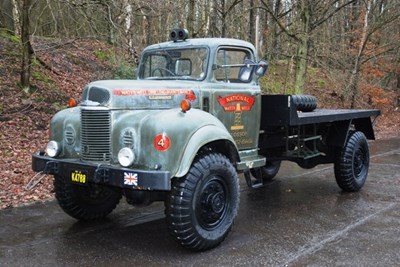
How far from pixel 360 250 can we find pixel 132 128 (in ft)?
8.80

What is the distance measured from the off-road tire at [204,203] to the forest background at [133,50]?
3168mm

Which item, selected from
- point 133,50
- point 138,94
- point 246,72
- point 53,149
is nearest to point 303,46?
point 133,50

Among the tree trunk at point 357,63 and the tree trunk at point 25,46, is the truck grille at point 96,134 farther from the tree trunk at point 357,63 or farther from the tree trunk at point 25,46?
the tree trunk at point 357,63

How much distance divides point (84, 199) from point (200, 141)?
1887mm

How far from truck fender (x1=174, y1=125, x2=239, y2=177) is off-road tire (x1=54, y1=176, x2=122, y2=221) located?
1.24m

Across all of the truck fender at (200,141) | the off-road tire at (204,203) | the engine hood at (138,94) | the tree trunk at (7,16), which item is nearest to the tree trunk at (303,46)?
the tree trunk at (7,16)

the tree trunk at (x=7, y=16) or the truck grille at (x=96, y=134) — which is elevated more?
the tree trunk at (x=7, y=16)

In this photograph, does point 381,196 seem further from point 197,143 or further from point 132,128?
point 132,128

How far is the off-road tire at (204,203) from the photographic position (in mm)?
4633

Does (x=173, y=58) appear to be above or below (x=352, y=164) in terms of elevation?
above

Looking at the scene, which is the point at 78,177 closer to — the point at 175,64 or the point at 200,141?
the point at 200,141

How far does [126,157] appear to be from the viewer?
462cm

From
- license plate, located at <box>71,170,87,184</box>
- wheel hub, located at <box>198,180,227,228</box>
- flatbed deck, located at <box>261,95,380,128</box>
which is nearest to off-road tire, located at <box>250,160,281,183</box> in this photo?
flatbed deck, located at <box>261,95,380,128</box>

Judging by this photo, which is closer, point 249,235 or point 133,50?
point 249,235
